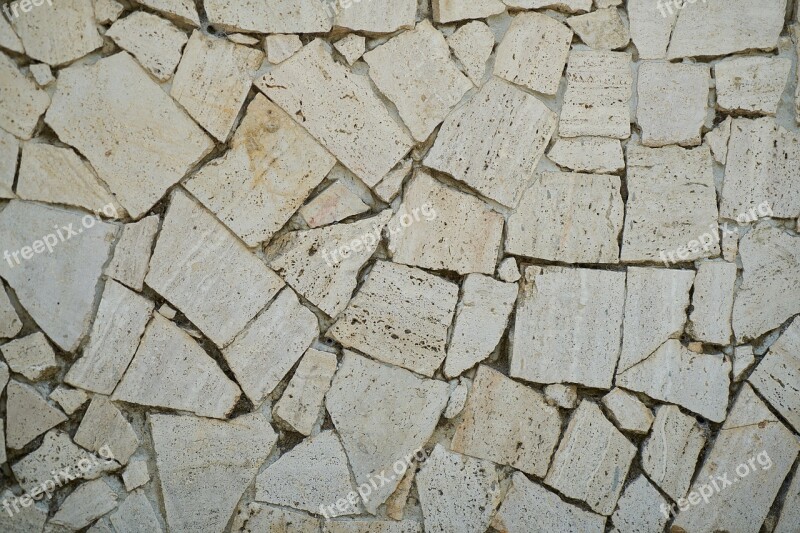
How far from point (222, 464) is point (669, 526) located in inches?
85.8

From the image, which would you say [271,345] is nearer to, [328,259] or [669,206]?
[328,259]

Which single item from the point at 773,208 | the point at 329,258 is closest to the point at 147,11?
the point at 329,258

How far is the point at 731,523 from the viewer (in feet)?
11.7

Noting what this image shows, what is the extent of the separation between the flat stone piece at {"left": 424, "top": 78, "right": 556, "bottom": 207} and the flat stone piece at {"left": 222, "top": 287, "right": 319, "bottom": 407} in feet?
3.11

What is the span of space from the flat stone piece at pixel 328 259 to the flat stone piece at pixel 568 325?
2.63 ft

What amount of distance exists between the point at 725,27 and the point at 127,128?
9.61 ft

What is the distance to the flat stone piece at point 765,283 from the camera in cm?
361

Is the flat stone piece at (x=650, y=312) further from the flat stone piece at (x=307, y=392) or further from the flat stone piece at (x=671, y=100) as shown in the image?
the flat stone piece at (x=307, y=392)

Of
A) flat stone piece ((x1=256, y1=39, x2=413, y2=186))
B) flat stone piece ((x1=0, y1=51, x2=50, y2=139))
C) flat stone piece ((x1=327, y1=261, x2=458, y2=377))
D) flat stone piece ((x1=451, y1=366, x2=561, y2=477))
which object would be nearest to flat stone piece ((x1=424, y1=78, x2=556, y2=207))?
flat stone piece ((x1=256, y1=39, x2=413, y2=186))

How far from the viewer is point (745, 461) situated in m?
3.59

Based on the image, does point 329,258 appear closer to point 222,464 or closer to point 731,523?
point 222,464

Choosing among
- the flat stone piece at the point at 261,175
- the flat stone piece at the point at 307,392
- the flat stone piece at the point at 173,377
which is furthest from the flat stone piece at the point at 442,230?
the flat stone piece at the point at 173,377

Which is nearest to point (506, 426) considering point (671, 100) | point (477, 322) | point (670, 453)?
point (477, 322)

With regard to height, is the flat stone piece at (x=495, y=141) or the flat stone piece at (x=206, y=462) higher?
the flat stone piece at (x=495, y=141)
